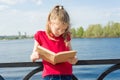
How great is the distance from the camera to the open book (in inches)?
146

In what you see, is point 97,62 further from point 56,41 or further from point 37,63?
point 37,63

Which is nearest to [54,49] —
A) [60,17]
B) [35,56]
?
[35,56]

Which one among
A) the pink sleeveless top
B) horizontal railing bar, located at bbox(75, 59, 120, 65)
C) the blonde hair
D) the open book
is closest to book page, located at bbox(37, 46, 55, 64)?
the open book

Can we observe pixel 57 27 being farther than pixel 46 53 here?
Yes

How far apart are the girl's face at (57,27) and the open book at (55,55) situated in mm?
255

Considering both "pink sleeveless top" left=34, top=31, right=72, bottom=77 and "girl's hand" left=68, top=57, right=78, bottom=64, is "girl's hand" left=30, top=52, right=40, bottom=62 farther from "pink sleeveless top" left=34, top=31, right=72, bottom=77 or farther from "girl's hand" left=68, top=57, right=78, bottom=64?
"girl's hand" left=68, top=57, right=78, bottom=64

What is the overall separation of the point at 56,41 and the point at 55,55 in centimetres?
35

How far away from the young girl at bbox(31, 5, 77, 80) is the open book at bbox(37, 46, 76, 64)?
0.35 ft

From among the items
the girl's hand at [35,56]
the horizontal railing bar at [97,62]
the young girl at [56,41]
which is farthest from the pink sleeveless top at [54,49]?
the horizontal railing bar at [97,62]

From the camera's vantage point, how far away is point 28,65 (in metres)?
4.15

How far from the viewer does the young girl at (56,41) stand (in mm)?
3894

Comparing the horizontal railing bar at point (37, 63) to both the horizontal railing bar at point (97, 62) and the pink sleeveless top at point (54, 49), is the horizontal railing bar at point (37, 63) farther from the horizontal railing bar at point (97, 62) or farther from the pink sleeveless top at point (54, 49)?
the pink sleeveless top at point (54, 49)

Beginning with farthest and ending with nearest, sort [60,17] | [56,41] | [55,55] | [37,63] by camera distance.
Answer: [37,63]
[56,41]
[60,17]
[55,55]

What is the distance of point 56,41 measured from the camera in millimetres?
4020
